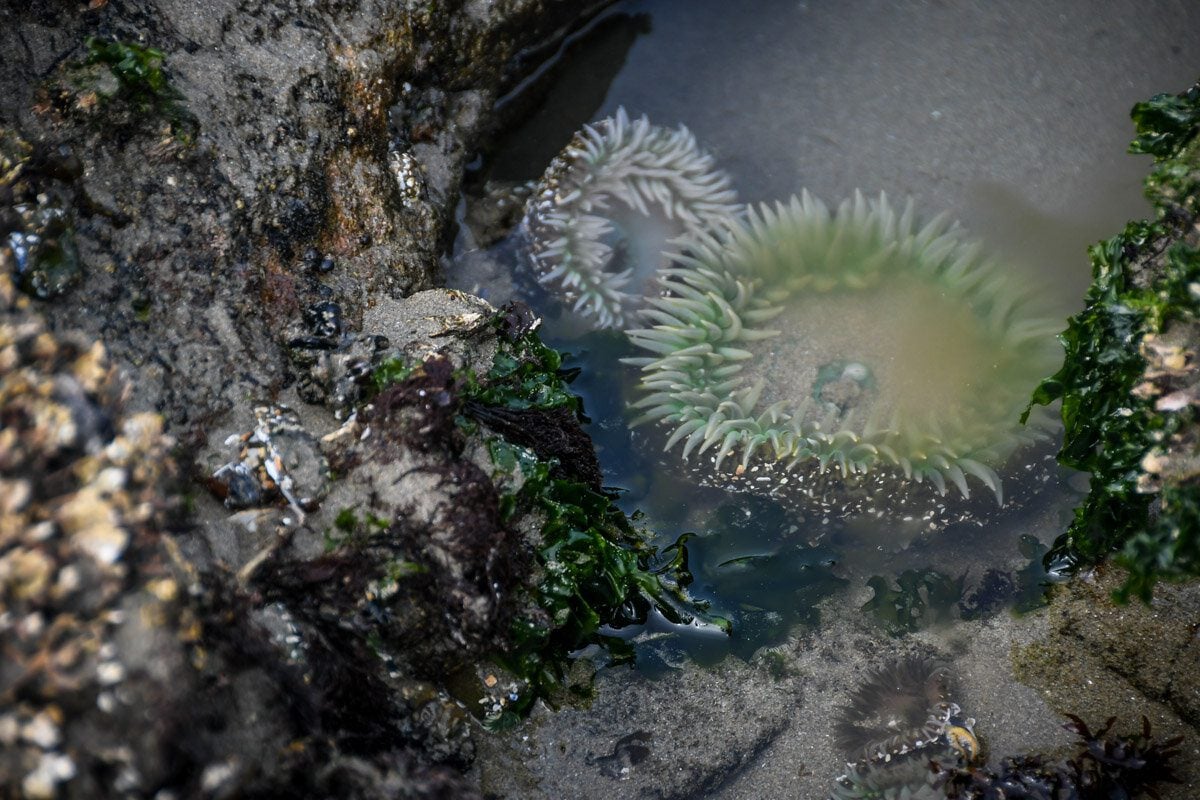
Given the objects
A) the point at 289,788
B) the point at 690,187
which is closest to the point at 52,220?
the point at 289,788

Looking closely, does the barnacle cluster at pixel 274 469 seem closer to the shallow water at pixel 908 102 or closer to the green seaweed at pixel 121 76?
the green seaweed at pixel 121 76

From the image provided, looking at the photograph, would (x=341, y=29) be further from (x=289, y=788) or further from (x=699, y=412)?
(x=289, y=788)

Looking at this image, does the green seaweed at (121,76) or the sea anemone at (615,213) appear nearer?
the green seaweed at (121,76)

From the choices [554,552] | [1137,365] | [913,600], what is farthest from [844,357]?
[554,552]

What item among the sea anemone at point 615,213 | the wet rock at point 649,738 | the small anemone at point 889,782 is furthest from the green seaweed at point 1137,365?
the sea anemone at point 615,213

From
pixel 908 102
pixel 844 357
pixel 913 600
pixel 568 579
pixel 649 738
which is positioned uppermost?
pixel 908 102

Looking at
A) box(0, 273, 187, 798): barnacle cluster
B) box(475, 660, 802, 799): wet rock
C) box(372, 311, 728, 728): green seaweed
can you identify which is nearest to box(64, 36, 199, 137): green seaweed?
box(0, 273, 187, 798): barnacle cluster

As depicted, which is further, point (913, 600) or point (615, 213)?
point (615, 213)

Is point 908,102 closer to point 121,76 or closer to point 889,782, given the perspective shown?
point 889,782
